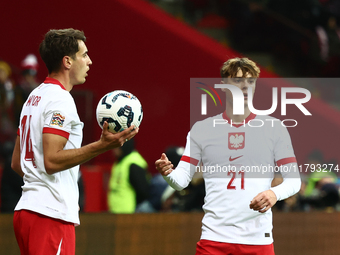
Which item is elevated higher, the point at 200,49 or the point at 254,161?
the point at 200,49

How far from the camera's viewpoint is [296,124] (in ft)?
30.9

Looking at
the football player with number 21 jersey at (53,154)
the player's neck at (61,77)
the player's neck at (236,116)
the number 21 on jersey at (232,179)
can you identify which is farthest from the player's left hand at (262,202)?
the player's neck at (61,77)

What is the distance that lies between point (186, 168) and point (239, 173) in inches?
14.9

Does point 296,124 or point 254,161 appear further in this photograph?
point 296,124

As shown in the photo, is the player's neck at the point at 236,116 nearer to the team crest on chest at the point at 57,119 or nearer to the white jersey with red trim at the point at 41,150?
the white jersey with red trim at the point at 41,150

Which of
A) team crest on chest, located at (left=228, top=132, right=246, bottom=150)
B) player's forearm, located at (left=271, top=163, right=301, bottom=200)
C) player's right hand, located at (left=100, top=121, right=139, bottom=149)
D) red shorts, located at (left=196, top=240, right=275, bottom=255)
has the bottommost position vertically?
red shorts, located at (left=196, top=240, right=275, bottom=255)

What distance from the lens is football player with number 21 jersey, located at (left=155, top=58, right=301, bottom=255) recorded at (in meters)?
3.39

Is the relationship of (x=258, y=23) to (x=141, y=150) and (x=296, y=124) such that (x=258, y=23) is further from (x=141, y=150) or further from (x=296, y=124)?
(x=141, y=150)

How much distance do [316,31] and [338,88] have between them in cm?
147

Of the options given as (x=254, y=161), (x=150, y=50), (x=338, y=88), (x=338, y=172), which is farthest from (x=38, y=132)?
(x=338, y=88)

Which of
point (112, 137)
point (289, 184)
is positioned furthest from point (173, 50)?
point (112, 137)

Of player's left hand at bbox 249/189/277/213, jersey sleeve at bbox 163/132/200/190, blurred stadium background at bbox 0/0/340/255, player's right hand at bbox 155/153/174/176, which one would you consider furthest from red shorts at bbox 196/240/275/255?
blurred stadium background at bbox 0/0/340/255

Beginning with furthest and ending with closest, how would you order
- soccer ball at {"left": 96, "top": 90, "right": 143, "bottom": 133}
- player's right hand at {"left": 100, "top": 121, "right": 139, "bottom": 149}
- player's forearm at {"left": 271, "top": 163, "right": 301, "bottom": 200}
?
player's forearm at {"left": 271, "top": 163, "right": 301, "bottom": 200} < soccer ball at {"left": 96, "top": 90, "right": 143, "bottom": 133} < player's right hand at {"left": 100, "top": 121, "right": 139, "bottom": 149}

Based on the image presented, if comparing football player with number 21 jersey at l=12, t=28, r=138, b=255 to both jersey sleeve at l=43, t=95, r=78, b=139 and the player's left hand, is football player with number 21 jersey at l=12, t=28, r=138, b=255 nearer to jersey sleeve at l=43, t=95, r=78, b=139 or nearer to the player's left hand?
jersey sleeve at l=43, t=95, r=78, b=139
